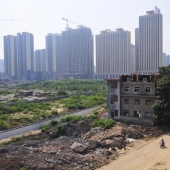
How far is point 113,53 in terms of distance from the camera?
11431 cm

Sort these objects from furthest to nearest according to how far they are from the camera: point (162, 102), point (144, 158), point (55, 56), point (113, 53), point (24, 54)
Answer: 1. point (55, 56)
2. point (24, 54)
3. point (113, 53)
4. point (162, 102)
5. point (144, 158)

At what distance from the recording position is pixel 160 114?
27.1 meters

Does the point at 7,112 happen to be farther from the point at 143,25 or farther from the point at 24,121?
the point at 143,25

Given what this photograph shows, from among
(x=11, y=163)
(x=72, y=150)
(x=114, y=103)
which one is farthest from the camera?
(x=114, y=103)

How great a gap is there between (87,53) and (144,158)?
366ft

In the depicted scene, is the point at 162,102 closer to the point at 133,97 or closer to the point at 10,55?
the point at 133,97

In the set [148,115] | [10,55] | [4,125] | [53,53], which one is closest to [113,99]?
[148,115]

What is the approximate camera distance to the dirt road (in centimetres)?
1792

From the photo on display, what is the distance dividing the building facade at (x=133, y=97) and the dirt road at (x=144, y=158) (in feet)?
22.2

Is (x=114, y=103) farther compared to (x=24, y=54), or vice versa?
(x=24, y=54)

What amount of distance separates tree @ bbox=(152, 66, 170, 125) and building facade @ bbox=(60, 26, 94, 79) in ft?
334

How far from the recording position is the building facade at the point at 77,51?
12738 cm

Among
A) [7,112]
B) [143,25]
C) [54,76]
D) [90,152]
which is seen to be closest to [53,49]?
[54,76]

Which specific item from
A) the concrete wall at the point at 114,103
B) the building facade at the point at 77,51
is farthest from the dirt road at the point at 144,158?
the building facade at the point at 77,51
